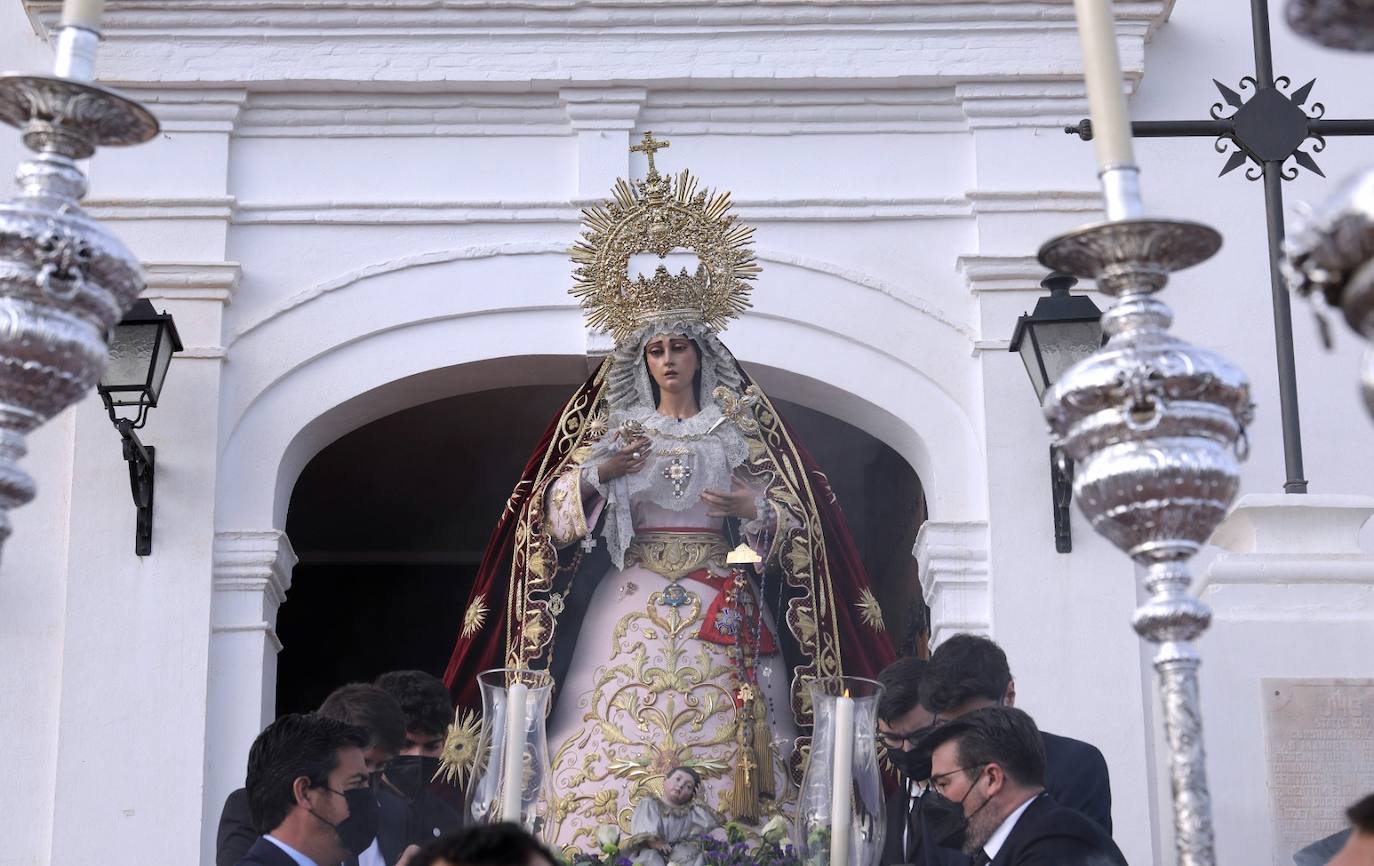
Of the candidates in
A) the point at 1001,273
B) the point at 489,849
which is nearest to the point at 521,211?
the point at 1001,273

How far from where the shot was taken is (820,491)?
5.83m

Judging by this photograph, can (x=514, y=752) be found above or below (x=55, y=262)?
below

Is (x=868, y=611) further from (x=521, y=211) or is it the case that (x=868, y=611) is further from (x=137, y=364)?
(x=137, y=364)

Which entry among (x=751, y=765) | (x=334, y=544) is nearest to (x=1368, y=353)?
(x=751, y=765)

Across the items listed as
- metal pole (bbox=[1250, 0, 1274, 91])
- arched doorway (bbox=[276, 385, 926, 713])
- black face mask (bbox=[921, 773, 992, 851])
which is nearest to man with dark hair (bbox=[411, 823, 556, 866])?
black face mask (bbox=[921, 773, 992, 851])

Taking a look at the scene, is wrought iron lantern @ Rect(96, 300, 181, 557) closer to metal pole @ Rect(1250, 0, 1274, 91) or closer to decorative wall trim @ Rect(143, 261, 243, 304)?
decorative wall trim @ Rect(143, 261, 243, 304)

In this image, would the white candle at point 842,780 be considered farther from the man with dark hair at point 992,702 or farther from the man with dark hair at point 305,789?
the man with dark hair at point 305,789

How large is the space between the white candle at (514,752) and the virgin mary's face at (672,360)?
1.73 metres

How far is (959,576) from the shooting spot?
663cm

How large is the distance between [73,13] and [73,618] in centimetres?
428

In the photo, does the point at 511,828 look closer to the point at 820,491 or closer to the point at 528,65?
the point at 820,491

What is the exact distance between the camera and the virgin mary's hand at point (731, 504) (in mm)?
5262

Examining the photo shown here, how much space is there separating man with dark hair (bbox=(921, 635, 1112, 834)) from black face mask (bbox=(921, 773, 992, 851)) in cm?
43

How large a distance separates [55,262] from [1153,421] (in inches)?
51.2
